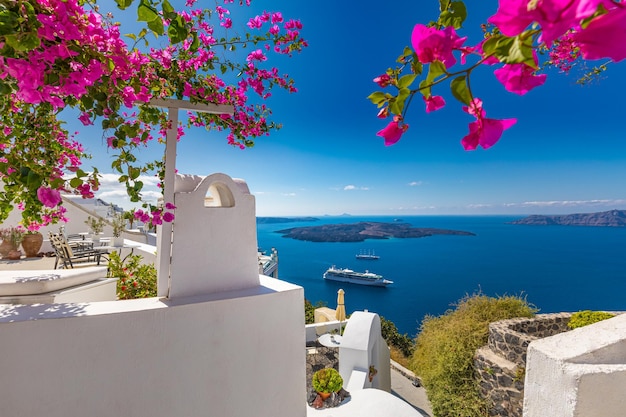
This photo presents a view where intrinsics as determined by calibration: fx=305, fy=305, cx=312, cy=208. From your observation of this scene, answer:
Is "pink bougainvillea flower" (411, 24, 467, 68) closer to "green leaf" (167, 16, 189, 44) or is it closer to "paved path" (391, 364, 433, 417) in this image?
"green leaf" (167, 16, 189, 44)

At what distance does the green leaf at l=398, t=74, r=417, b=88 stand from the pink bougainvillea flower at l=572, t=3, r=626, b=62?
237 millimetres

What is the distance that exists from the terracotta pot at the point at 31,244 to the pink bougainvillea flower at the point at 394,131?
8.45m

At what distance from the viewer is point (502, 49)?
0.45m

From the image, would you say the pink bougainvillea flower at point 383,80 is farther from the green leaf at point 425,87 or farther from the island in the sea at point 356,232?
the island in the sea at point 356,232

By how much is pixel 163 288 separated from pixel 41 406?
1052mm

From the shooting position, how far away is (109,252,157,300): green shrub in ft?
12.3

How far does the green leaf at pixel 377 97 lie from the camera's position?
646mm

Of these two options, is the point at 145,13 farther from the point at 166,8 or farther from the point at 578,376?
the point at 578,376

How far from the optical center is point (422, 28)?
1.79 ft

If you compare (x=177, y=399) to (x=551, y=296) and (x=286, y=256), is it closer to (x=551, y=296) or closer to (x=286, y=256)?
(x=551, y=296)

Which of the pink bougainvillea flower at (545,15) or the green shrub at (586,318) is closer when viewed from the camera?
the pink bougainvillea flower at (545,15)

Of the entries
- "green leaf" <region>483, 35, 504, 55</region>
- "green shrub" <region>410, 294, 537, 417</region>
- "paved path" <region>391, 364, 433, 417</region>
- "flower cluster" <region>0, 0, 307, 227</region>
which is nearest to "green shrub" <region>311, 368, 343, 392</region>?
"green shrub" <region>410, 294, 537, 417</region>

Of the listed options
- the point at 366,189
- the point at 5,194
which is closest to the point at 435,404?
the point at 5,194

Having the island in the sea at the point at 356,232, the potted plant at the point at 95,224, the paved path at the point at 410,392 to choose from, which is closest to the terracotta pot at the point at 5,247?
the potted plant at the point at 95,224
